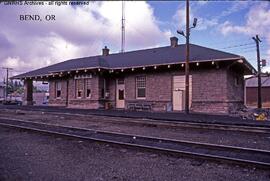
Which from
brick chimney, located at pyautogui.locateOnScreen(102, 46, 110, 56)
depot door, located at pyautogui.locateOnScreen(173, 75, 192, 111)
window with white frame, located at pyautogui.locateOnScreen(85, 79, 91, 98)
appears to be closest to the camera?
depot door, located at pyautogui.locateOnScreen(173, 75, 192, 111)

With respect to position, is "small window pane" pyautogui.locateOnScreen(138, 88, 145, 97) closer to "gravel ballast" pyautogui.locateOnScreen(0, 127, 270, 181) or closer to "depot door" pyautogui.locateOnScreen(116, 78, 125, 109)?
"depot door" pyautogui.locateOnScreen(116, 78, 125, 109)

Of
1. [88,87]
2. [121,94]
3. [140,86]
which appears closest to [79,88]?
[88,87]

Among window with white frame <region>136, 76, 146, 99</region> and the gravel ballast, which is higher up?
window with white frame <region>136, 76, 146, 99</region>

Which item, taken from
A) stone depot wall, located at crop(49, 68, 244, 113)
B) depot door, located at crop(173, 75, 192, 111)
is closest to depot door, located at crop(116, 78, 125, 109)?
stone depot wall, located at crop(49, 68, 244, 113)

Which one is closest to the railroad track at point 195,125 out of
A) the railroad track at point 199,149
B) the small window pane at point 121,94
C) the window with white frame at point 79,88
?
the railroad track at point 199,149

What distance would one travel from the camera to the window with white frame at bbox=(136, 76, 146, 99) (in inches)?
931

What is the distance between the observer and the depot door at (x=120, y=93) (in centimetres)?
2508

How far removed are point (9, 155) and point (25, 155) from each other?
1.40ft

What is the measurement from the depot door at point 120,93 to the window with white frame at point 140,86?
67.4 inches

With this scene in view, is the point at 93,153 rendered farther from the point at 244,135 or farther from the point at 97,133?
the point at 244,135

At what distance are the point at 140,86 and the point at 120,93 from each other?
96.9 inches

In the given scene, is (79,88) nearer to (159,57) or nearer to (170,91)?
(159,57)

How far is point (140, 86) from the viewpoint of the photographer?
78.3 feet

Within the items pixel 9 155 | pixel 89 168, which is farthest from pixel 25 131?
pixel 89 168
